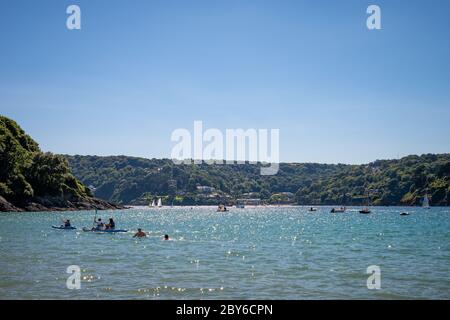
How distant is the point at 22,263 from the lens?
3747 centimetres

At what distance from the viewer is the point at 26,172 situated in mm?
168125

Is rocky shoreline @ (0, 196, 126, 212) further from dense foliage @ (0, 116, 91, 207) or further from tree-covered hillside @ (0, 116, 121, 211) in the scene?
dense foliage @ (0, 116, 91, 207)

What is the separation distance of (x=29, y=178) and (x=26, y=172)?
2.34m

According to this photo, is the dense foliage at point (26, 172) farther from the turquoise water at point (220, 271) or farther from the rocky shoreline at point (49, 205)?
the turquoise water at point (220, 271)

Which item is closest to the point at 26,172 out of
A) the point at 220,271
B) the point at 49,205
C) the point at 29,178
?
the point at 29,178

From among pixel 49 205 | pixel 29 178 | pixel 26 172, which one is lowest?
pixel 49 205

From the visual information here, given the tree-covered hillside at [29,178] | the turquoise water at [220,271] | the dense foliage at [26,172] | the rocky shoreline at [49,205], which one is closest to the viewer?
the turquoise water at [220,271]

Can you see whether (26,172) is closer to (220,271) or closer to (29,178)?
(29,178)

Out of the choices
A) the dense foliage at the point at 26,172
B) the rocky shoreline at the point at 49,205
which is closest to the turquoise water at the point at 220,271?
the rocky shoreline at the point at 49,205

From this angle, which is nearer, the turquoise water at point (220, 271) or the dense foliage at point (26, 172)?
the turquoise water at point (220, 271)

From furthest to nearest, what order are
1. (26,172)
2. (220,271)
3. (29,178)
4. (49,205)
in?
1. (49,205)
2. (26,172)
3. (29,178)
4. (220,271)

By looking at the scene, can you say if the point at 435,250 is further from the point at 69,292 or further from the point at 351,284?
the point at 69,292

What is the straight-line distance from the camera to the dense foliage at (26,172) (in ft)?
519
